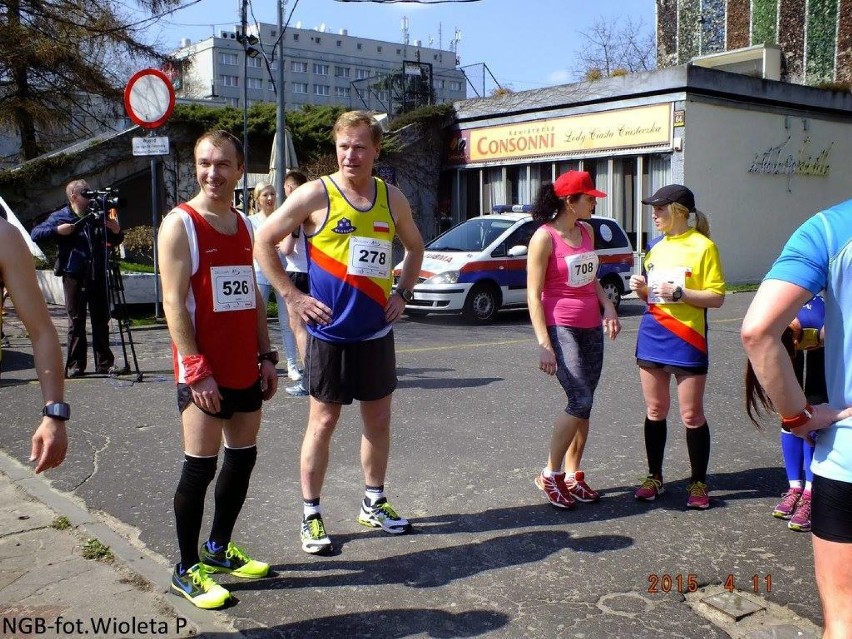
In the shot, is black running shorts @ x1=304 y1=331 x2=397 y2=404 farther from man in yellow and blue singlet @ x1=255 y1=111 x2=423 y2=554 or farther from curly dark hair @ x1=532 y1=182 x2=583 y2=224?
curly dark hair @ x1=532 y1=182 x2=583 y2=224

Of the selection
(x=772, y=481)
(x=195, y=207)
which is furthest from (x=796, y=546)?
(x=195, y=207)

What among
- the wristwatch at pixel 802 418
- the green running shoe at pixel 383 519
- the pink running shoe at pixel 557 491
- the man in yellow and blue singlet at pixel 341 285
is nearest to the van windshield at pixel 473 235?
the pink running shoe at pixel 557 491

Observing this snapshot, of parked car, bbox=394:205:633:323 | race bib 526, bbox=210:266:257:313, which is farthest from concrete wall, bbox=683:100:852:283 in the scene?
race bib 526, bbox=210:266:257:313

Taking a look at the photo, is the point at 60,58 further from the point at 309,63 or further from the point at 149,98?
the point at 309,63

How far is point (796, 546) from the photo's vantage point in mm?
4301

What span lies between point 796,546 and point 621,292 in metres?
11.2

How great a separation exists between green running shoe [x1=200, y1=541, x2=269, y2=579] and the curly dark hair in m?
2.41

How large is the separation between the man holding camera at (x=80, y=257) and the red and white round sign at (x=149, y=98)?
94.9 inches

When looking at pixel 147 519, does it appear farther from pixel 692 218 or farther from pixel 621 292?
pixel 621 292

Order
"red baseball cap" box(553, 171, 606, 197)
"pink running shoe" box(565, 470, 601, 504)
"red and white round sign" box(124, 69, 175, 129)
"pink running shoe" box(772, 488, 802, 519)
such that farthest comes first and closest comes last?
"red and white round sign" box(124, 69, 175, 129)
"pink running shoe" box(565, 470, 601, 504)
"red baseball cap" box(553, 171, 606, 197)
"pink running shoe" box(772, 488, 802, 519)

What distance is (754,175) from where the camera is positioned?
70.7 feet

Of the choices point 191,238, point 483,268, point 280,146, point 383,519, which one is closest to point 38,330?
point 191,238

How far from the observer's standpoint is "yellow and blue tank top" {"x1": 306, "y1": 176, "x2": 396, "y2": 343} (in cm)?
415

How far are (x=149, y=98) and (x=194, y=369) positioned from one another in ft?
27.9
